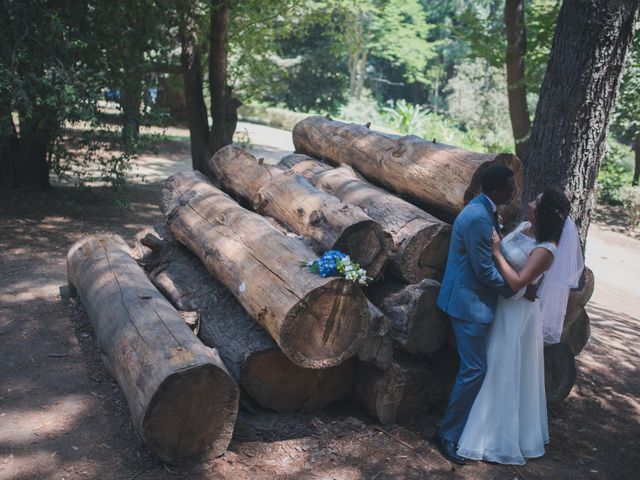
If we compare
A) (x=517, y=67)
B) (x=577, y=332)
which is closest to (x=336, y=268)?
(x=577, y=332)

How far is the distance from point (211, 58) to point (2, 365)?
738 centimetres

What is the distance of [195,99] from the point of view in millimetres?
11594

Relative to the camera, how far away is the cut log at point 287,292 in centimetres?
412

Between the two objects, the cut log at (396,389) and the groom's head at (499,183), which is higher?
the groom's head at (499,183)

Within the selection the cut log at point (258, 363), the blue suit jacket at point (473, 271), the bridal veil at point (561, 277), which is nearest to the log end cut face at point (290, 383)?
the cut log at point (258, 363)

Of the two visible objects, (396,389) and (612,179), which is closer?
(396,389)

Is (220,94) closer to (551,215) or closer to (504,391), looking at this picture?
(551,215)

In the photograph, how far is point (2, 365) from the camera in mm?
5086

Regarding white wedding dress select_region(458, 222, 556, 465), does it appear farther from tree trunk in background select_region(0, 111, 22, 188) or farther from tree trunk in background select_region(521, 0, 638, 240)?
tree trunk in background select_region(0, 111, 22, 188)

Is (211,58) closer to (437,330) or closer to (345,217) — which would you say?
(345,217)

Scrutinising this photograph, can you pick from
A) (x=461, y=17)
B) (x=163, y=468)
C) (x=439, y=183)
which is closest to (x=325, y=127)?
(x=439, y=183)

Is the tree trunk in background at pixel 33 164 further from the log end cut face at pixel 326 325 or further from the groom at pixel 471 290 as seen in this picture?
the groom at pixel 471 290

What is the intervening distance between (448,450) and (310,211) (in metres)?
2.19

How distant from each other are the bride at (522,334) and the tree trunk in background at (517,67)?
8.67 meters
